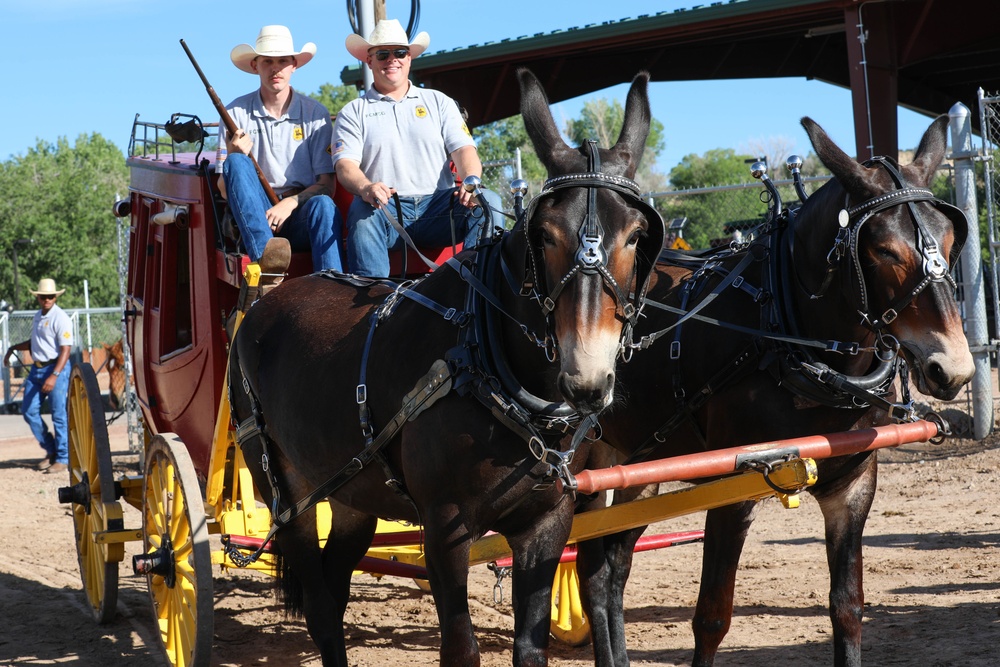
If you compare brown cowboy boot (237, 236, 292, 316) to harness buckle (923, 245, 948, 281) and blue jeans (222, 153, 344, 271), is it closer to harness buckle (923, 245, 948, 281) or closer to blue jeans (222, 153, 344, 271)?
blue jeans (222, 153, 344, 271)

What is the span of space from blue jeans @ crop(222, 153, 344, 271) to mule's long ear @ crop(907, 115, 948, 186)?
2.47m

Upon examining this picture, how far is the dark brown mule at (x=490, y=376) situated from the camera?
2.71m

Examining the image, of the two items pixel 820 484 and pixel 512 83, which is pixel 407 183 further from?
pixel 512 83

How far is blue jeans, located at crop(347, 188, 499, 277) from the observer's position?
4.66 m

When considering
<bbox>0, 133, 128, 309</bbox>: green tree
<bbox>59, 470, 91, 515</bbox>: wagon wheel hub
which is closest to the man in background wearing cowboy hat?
<bbox>59, 470, 91, 515</bbox>: wagon wheel hub

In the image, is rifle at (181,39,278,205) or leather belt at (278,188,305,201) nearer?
rifle at (181,39,278,205)

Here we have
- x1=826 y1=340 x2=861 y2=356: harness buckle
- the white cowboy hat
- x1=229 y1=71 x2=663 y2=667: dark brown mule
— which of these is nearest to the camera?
x1=229 y1=71 x2=663 y2=667: dark brown mule

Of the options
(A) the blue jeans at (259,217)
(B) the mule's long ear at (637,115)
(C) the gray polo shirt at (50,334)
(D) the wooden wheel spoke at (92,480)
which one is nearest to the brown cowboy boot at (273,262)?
(A) the blue jeans at (259,217)

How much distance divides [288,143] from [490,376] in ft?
9.09

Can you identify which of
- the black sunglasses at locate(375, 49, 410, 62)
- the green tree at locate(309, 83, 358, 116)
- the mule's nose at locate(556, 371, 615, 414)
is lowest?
the mule's nose at locate(556, 371, 615, 414)

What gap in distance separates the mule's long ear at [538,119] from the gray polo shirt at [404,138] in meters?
1.98

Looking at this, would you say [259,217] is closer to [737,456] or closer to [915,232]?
[737,456]

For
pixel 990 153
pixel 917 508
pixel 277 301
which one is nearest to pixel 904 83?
pixel 990 153

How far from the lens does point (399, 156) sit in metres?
4.98
